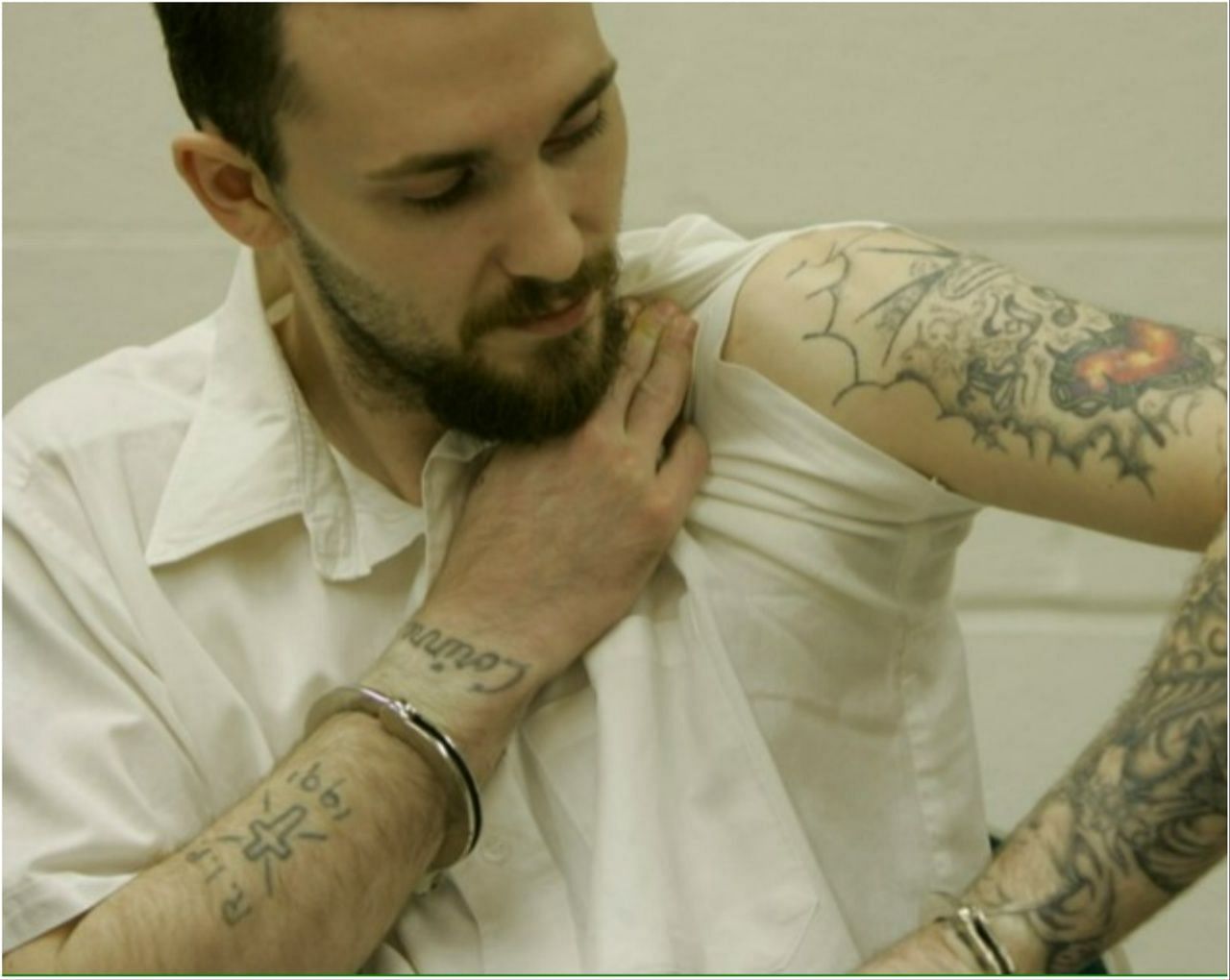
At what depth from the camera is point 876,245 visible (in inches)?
43.2

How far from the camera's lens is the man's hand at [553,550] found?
1.12 metres

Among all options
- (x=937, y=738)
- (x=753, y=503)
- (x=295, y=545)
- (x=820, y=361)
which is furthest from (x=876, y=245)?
(x=295, y=545)

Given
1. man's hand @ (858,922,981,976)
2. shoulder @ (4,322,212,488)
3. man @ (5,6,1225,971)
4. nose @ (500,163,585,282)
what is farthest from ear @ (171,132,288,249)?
man's hand @ (858,922,981,976)

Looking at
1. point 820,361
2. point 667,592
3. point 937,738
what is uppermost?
point 820,361

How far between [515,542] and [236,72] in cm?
37

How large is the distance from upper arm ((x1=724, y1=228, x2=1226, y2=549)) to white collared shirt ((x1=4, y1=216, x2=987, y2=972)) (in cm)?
3

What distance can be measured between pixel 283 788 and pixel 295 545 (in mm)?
205

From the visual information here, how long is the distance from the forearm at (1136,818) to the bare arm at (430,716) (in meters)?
0.34

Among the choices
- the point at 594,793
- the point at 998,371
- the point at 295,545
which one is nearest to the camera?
the point at 998,371

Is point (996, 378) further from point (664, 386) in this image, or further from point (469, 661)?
point (469, 661)

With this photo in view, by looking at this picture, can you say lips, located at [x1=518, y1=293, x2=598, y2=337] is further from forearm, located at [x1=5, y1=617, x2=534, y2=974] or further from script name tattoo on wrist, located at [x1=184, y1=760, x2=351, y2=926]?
script name tattoo on wrist, located at [x1=184, y1=760, x2=351, y2=926]

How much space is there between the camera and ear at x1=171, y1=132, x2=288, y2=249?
1200mm

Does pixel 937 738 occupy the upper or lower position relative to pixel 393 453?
lower

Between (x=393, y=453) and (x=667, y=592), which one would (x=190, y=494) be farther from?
(x=667, y=592)
